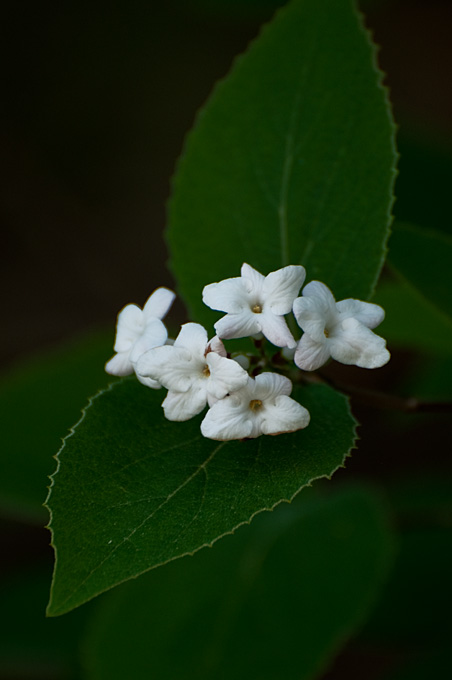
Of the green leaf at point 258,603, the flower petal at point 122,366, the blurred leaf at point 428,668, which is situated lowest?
the blurred leaf at point 428,668

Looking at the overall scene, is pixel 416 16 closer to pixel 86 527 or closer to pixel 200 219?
pixel 200 219

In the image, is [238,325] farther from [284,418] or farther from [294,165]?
[294,165]

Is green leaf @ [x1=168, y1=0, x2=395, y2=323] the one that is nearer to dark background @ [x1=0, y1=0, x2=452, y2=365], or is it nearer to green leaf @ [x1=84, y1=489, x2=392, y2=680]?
green leaf @ [x1=84, y1=489, x2=392, y2=680]

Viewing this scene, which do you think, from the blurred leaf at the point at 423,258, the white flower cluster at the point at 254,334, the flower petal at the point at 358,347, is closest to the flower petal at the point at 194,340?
the white flower cluster at the point at 254,334

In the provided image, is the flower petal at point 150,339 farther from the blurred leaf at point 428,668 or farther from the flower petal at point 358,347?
the blurred leaf at point 428,668

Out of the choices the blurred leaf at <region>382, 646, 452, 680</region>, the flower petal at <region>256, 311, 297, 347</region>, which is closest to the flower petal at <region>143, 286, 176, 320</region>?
the flower petal at <region>256, 311, 297, 347</region>

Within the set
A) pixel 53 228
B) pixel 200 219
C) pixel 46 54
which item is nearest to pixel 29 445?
pixel 200 219

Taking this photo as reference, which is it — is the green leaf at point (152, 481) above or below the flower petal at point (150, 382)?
below
